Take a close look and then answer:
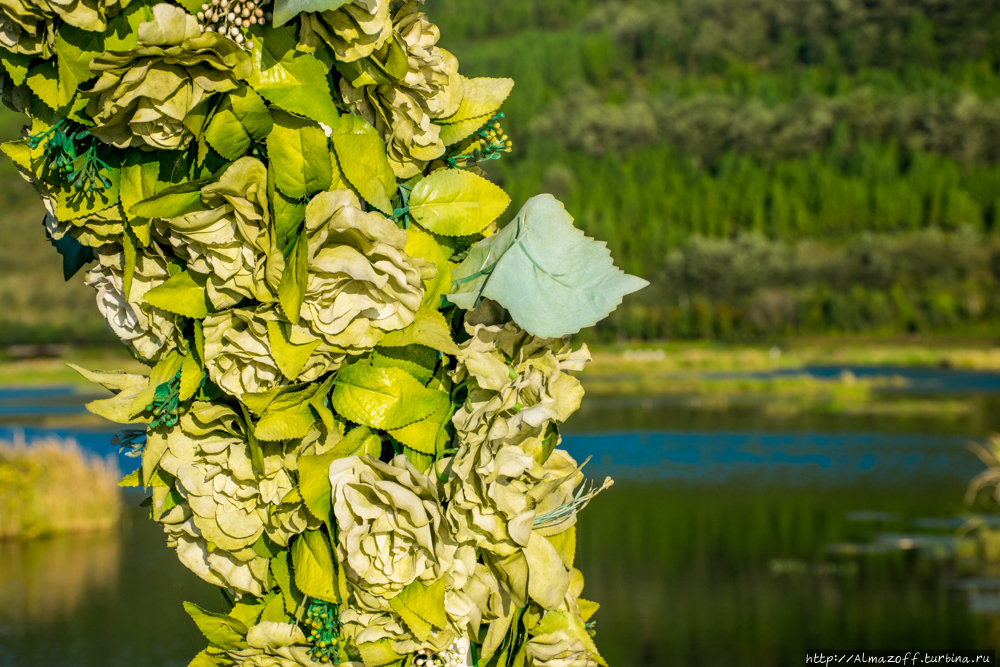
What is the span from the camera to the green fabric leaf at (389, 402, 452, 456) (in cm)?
126

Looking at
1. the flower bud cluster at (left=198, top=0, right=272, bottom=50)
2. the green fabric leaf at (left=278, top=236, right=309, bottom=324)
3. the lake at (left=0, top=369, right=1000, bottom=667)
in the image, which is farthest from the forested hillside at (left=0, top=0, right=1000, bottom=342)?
the green fabric leaf at (left=278, top=236, right=309, bottom=324)

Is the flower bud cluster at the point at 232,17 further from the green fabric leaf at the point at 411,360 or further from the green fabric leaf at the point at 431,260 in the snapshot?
the green fabric leaf at the point at 411,360

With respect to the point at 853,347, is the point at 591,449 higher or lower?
higher

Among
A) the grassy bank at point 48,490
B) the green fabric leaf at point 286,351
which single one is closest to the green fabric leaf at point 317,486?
the green fabric leaf at point 286,351

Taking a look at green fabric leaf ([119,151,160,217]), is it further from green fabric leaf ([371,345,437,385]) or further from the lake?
the lake

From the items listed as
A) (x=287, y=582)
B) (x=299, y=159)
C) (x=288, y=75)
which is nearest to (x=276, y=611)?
(x=287, y=582)

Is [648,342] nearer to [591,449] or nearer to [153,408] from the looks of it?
[591,449]

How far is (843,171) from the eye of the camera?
76812mm

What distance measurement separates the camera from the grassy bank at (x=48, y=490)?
964 centimetres

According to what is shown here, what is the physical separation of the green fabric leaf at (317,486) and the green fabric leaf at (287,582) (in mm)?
143

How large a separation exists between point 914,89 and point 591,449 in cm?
7937

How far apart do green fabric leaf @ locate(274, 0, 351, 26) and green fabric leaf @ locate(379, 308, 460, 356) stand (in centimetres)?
38

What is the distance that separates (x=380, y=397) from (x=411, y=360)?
79mm

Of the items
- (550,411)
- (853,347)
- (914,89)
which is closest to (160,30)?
(550,411)
